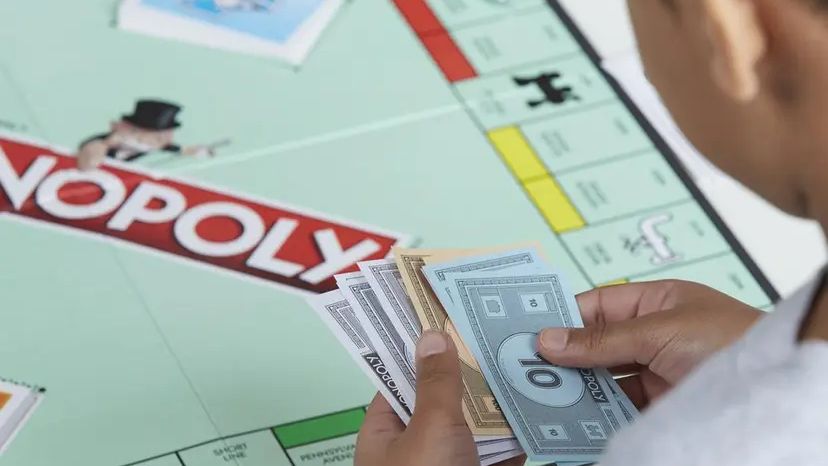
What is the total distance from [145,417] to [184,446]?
5 cm

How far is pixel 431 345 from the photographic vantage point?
873 mm

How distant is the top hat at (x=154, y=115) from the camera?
1247 millimetres

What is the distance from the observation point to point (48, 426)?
3.19ft

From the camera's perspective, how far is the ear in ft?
1.69

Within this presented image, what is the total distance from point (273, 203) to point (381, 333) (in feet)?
0.92

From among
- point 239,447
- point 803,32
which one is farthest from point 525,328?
point 803,32

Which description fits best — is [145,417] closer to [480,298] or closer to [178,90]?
[480,298]

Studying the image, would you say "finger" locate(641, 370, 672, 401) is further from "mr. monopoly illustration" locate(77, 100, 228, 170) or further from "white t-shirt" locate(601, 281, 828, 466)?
"mr. monopoly illustration" locate(77, 100, 228, 170)

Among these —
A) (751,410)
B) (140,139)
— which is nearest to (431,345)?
(751,410)

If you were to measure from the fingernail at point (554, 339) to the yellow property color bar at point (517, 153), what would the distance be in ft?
1.03

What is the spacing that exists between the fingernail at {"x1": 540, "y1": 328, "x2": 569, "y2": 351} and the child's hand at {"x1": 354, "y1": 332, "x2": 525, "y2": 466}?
0.10 m

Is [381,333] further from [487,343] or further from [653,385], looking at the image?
[653,385]

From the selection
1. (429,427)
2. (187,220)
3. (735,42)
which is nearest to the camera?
(735,42)

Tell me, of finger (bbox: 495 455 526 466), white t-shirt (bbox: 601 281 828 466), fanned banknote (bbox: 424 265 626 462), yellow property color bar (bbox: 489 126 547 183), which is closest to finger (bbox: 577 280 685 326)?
fanned banknote (bbox: 424 265 626 462)
